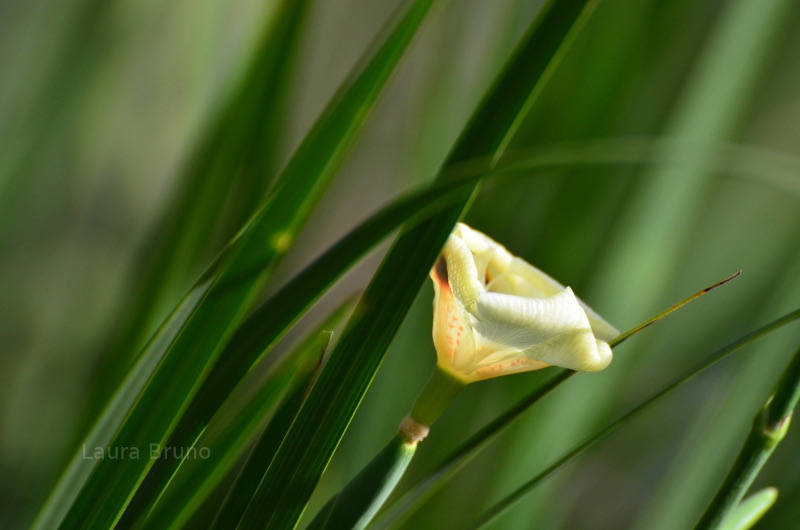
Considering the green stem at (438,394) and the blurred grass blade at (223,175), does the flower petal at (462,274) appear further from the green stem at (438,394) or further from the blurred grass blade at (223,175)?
the blurred grass blade at (223,175)

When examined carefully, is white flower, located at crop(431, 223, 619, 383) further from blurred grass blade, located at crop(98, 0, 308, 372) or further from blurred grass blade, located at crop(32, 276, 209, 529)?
blurred grass blade, located at crop(98, 0, 308, 372)

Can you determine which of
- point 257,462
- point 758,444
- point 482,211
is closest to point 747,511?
point 758,444

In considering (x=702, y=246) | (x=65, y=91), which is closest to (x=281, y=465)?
(x=65, y=91)

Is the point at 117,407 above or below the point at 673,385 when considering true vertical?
below

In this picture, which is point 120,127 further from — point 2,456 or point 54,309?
point 2,456

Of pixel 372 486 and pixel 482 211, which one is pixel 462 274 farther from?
pixel 482 211

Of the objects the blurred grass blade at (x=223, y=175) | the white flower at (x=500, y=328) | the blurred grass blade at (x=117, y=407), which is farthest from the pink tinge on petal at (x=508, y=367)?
the blurred grass blade at (x=223, y=175)
